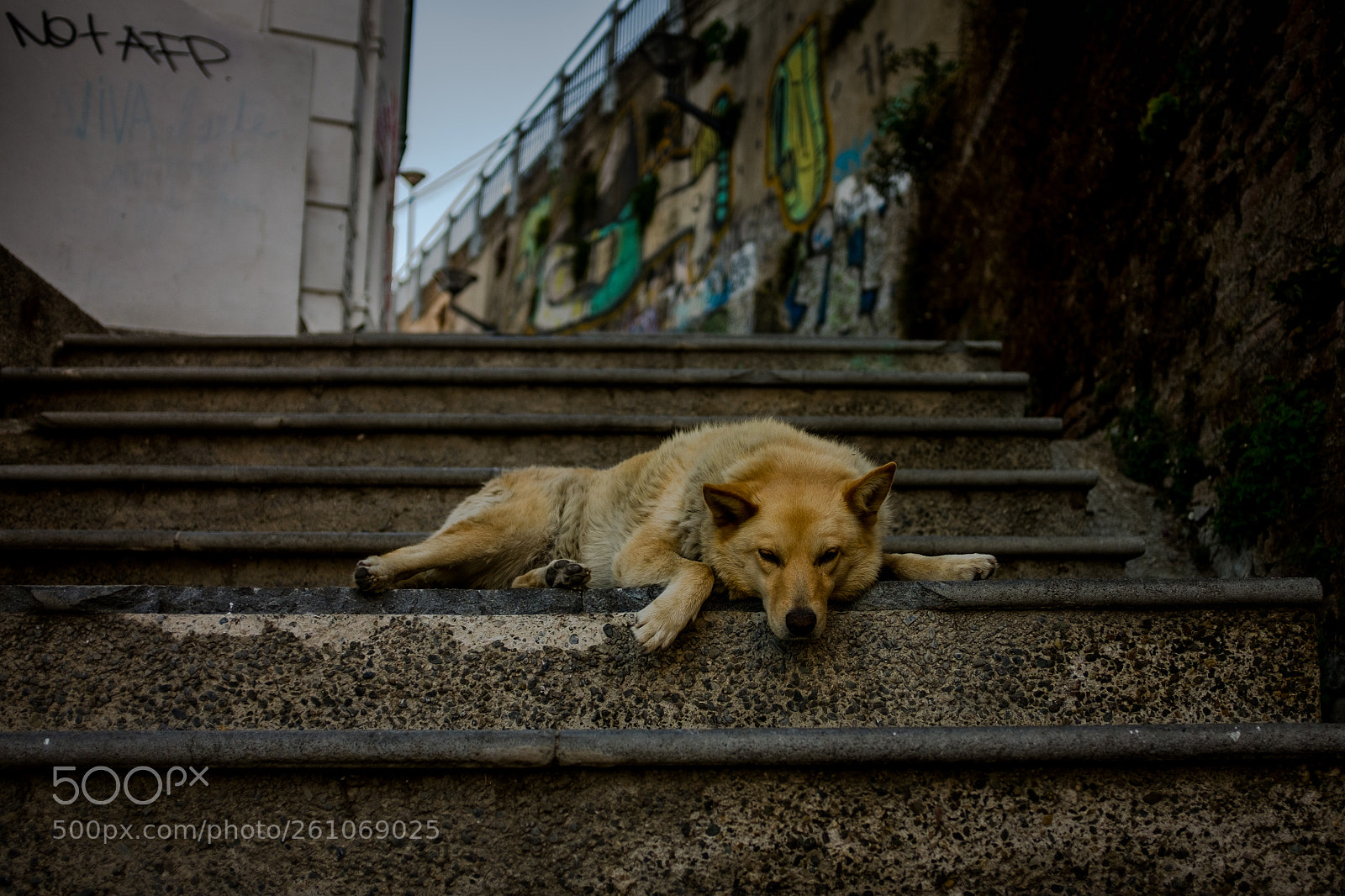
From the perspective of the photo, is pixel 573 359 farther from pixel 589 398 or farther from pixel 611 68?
pixel 611 68

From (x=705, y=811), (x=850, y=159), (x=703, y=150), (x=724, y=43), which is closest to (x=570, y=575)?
(x=705, y=811)

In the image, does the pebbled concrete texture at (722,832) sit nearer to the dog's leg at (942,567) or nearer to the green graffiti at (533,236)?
the dog's leg at (942,567)

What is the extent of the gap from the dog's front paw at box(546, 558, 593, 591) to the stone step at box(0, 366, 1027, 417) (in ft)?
7.10

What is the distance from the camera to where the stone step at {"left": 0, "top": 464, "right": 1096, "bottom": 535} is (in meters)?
3.90

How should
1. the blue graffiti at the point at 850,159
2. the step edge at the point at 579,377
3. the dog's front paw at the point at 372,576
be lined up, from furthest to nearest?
the blue graffiti at the point at 850,159 < the step edge at the point at 579,377 < the dog's front paw at the point at 372,576

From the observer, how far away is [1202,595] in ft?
7.86

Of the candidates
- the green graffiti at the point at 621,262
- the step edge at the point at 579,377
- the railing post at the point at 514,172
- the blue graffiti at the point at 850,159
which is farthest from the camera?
the railing post at the point at 514,172

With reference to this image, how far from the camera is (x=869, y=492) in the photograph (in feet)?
9.22

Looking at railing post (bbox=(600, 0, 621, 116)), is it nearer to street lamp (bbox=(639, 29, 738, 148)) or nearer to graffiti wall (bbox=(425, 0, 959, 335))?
graffiti wall (bbox=(425, 0, 959, 335))

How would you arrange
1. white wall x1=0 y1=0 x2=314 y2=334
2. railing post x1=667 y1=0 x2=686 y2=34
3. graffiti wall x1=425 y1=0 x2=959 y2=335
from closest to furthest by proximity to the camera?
1. white wall x1=0 y1=0 x2=314 y2=334
2. graffiti wall x1=425 y1=0 x2=959 y2=335
3. railing post x1=667 y1=0 x2=686 y2=34

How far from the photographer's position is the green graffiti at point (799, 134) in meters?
11.5

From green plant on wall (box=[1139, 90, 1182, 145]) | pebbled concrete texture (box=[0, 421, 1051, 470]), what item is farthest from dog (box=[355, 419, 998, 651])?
green plant on wall (box=[1139, 90, 1182, 145])

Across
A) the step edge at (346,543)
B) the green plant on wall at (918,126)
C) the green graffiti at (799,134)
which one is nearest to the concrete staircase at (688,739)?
the step edge at (346,543)

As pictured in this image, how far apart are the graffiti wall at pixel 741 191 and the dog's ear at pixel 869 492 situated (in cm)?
642
